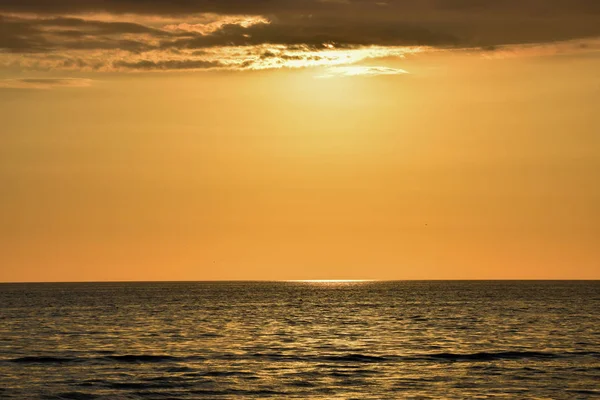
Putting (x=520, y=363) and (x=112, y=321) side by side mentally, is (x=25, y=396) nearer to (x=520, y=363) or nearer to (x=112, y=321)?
(x=520, y=363)

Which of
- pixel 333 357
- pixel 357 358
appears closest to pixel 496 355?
pixel 357 358

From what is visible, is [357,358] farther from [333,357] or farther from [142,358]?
[142,358]

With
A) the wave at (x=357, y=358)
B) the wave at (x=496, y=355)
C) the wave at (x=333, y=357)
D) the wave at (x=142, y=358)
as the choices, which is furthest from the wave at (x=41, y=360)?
the wave at (x=496, y=355)

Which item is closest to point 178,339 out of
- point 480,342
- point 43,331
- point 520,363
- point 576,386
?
point 43,331

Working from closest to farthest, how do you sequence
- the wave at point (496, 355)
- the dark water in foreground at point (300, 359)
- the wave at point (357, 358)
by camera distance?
the dark water in foreground at point (300, 359)
the wave at point (357, 358)
the wave at point (496, 355)

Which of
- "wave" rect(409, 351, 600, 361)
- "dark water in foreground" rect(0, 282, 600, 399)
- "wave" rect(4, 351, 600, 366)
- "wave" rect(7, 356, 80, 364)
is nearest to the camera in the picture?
"dark water in foreground" rect(0, 282, 600, 399)

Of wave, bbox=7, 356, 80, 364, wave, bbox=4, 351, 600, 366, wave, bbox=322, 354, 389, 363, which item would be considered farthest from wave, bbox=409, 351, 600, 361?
wave, bbox=7, 356, 80, 364

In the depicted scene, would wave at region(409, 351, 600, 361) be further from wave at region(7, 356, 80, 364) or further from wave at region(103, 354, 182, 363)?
wave at region(7, 356, 80, 364)

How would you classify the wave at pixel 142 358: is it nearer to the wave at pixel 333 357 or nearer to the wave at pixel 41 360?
the wave at pixel 333 357

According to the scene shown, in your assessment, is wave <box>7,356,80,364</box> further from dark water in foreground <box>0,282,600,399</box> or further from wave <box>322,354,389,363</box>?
wave <box>322,354,389,363</box>

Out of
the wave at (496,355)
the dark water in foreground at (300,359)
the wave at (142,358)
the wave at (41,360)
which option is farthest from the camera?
the wave at (496,355)

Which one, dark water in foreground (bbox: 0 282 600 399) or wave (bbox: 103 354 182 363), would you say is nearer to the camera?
dark water in foreground (bbox: 0 282 600 399)

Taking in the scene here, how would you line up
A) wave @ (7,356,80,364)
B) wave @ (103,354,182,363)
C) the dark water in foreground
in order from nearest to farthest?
the dark water in foreground → wave @ (7,356,80,364) → wave @ (103,354,182,363)

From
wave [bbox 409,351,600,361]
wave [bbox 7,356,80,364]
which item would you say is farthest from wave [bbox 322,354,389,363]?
wave [bbox 7,356,80,364]
